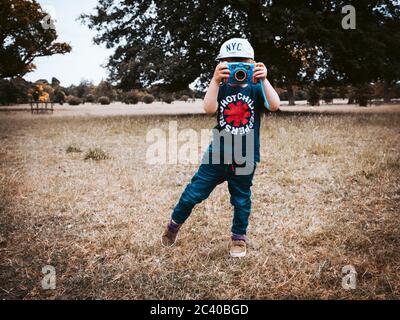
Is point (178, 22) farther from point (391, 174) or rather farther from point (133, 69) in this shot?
point (391, 174)

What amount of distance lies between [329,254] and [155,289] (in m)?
1.55

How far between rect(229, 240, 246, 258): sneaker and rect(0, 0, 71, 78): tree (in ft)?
71.8

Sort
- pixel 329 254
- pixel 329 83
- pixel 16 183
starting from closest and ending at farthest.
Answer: pixel 329 254, pixel 16 183, pixel 329 83

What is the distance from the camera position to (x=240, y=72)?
239cm

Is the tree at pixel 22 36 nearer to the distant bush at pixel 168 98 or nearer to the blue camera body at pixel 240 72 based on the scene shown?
the blue camera body at pixel 240 72

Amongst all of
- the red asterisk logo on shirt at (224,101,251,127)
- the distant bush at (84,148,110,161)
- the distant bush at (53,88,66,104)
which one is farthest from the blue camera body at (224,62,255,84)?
the distant bush at (53,88,66,104)

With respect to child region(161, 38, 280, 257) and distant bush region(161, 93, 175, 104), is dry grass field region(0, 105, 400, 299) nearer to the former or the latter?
child region(161, 38, 280, 257)

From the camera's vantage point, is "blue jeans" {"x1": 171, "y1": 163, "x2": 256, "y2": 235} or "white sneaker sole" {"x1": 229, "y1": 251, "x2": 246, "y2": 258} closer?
"blue jeans" {"x1": 171, "y1": 163, "x2": 256, "y2": 235}

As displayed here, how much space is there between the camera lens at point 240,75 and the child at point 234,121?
7cm

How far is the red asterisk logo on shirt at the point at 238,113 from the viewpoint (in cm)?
250

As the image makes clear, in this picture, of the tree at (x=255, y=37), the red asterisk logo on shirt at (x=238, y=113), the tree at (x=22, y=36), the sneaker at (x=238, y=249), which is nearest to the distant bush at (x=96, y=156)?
the sneaker at (x=238, y=249)

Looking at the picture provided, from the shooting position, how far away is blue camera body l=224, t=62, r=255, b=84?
7.78 feet

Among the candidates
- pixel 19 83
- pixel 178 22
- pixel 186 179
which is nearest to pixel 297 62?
pixel 178 22

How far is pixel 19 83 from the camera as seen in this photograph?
4497 cm
